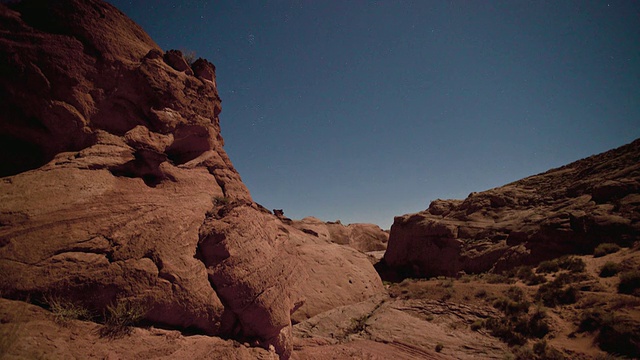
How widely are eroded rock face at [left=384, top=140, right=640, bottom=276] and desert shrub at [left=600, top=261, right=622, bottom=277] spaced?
498 cm

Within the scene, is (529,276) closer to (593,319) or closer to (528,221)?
(593,319)

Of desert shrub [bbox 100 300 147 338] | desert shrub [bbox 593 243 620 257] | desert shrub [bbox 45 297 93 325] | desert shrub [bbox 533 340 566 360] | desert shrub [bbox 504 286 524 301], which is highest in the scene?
desert shrub [bbox 45 297 93 325]

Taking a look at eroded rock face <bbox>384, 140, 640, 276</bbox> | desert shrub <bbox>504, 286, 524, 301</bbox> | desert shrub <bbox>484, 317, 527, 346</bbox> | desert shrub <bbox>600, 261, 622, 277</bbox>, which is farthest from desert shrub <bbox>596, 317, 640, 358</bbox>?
eroded rock face <bbox>384, 140, 640, 276</bbox>

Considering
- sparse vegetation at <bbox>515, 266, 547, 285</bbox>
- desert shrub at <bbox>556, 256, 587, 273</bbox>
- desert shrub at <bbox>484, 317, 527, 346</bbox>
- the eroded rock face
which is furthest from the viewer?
the eroded rock face

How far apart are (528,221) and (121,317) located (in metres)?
28.2

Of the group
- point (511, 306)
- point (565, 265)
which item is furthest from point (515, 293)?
point (565, 265)

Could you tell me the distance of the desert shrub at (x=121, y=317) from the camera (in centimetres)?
421

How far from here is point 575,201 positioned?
788 inches

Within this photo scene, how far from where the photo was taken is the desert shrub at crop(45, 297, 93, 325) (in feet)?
12.7

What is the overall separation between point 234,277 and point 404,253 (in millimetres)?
26728

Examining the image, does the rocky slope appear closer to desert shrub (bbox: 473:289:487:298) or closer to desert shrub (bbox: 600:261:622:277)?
desert shrub (bbox: 473:289:487:298)

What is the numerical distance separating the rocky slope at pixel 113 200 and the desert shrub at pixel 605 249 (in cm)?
1852

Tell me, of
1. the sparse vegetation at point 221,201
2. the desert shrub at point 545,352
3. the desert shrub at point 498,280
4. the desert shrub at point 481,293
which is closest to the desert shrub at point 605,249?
the desert shrub at point 498,280

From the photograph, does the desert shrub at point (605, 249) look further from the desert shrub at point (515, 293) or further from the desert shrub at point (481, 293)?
the desert shrub at point (481, 293)
